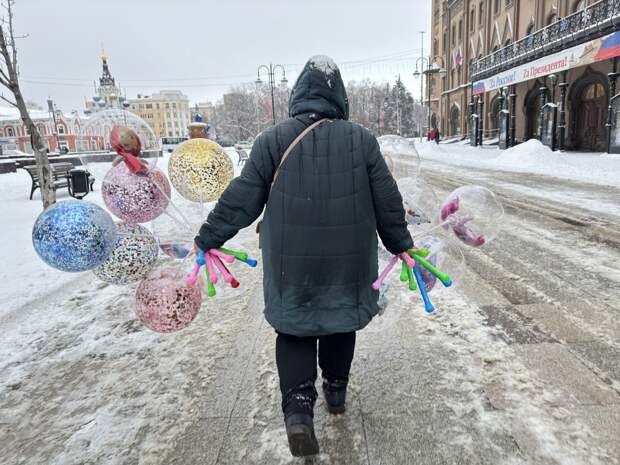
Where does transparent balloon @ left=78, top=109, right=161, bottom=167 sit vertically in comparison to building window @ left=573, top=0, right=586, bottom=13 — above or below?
below

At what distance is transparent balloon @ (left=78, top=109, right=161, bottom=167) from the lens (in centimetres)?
296

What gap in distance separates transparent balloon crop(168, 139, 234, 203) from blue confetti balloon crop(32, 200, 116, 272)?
2.34 ft

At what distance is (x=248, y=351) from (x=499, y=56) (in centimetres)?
3082

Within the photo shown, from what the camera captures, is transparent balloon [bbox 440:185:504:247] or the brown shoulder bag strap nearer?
the brown shoulder bag strap

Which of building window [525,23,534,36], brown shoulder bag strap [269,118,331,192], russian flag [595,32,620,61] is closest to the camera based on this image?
brown shoulder bag strap [269,118,331,192]

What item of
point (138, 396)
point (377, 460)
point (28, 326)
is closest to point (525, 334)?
point (377, 460)

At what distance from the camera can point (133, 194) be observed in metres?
2.86

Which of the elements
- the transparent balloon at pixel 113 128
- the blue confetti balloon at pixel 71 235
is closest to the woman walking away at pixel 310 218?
the blue confetti balloon at pixel 71 235

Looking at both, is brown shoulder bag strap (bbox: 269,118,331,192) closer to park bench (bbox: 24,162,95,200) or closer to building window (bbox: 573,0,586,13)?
park bench (bbox: 24,162,95,200)

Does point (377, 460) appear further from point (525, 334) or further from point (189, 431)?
point (525, 334)

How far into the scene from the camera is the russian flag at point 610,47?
55.5ft

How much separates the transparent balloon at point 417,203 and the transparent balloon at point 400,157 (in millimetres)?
203

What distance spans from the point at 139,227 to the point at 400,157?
243 cm

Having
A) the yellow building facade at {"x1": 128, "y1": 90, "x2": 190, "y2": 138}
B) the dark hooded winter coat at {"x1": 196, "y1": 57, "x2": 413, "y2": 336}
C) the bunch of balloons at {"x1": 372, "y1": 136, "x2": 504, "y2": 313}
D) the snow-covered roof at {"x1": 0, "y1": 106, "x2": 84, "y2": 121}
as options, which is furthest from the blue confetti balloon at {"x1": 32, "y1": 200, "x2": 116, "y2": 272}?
the snow-covered roof at {"x1": 0, "y1": 106, "x2": 84, "y2": 121}
